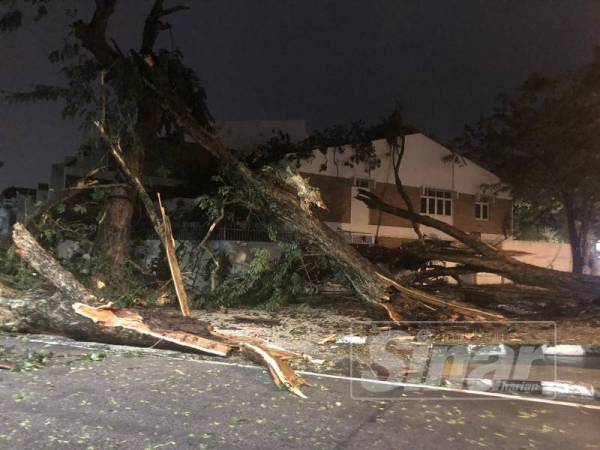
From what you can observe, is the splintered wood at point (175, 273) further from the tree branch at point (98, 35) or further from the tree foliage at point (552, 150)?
the tree foliage at point (552, 150)

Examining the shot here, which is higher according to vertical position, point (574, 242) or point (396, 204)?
point (396, 204)

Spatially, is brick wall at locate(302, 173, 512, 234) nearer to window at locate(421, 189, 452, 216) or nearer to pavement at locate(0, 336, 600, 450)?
window at locate(421, 189, 452, 216)

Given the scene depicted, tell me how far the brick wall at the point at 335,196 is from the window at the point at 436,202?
424 centimetres

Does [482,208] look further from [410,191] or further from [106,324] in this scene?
[106,324]

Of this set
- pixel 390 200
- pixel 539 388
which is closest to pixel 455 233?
pixel 539 388

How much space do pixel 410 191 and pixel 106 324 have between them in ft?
59.9

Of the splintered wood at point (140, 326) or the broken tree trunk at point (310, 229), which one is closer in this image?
the splintered wood at point (140, 326)

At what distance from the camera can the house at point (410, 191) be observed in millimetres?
21500

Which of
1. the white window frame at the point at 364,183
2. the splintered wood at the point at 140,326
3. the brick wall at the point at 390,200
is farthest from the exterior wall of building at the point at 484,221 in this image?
the splintered wood at the point at 140,326

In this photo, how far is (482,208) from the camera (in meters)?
26.4

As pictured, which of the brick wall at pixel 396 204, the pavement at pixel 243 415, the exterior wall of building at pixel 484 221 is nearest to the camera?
the pavement at pixel 243 415

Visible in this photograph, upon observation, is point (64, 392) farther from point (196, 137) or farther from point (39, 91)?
point (39, 91)

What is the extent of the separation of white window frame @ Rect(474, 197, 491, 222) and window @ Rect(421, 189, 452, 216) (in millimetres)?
1790

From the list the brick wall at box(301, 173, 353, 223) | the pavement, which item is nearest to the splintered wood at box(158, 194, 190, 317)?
the pavement
